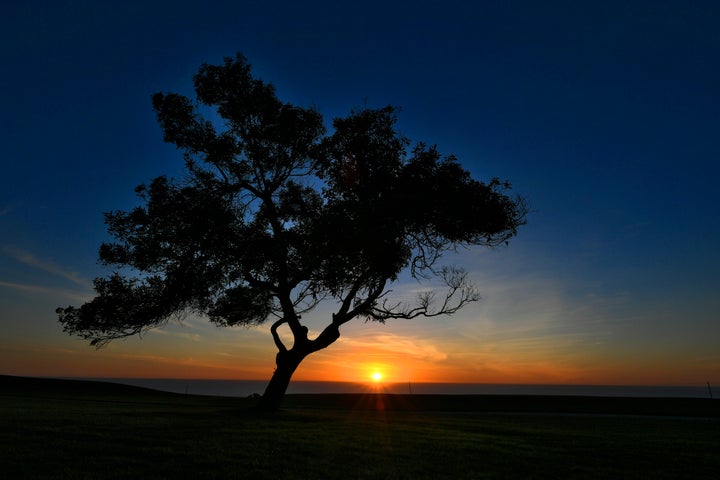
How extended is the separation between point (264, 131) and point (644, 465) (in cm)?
2276

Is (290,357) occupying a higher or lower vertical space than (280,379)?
higher

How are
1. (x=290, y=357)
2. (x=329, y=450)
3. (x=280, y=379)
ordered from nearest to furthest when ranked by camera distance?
1. (x=329, y=450)
2. (x=280, y=379)
3. (x=290, y=357)

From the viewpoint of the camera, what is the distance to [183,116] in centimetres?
2748

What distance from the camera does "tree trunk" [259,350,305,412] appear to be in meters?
25.1

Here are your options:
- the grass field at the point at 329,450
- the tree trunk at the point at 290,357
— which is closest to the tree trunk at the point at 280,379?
the tree trunk at the point at 290,357

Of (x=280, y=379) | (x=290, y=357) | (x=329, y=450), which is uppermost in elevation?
(x=290, y=357)

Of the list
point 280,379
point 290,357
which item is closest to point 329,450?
point 280,379

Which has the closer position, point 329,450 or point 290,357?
point 329,450

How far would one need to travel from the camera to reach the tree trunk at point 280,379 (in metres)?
25.1

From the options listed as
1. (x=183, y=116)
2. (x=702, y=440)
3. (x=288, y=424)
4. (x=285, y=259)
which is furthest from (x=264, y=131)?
(x=702, y=440)

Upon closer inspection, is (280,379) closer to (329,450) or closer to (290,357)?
(290,357)

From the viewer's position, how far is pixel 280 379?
84.4 ft

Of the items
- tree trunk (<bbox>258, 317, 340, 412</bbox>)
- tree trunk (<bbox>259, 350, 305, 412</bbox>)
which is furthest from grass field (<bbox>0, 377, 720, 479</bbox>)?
tree trunk (<bbox>258, 317, 340, 412</bbox>)

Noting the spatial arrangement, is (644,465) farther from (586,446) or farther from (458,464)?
(458,464)
